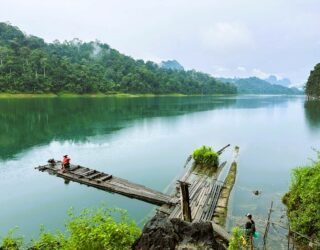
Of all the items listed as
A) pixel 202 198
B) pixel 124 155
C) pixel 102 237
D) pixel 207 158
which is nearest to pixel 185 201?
pixel 202 198

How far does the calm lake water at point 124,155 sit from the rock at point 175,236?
36.9ft

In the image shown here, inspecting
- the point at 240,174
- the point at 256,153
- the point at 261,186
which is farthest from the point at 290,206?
the point at 256,153

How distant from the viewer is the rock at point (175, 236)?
929 centimetres

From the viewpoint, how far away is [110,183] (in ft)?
90.8

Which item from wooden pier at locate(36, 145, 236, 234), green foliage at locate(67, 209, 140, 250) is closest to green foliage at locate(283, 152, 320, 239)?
wooden pier at locate(36, 145, 236, 234)

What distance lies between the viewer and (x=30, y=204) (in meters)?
24.6

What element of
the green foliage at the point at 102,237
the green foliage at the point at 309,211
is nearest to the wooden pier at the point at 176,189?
the green foliage at the point at 309,211

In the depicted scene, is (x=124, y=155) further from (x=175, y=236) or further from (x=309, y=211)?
(x=175, y=236)

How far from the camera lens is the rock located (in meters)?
9.29

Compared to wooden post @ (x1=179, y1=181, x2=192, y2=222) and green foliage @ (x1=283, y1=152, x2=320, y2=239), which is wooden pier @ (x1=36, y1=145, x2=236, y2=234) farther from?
green foliage @ (x1=283, y1=152, x2=320, y2=239)

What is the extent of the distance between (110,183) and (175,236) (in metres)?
18.9

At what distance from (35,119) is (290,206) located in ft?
195

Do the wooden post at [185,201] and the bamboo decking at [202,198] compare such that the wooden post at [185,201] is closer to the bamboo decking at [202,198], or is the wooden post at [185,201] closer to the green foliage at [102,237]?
the bamboo decking at [202,198]

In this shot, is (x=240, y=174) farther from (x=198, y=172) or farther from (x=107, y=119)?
(x=107, y=119)
